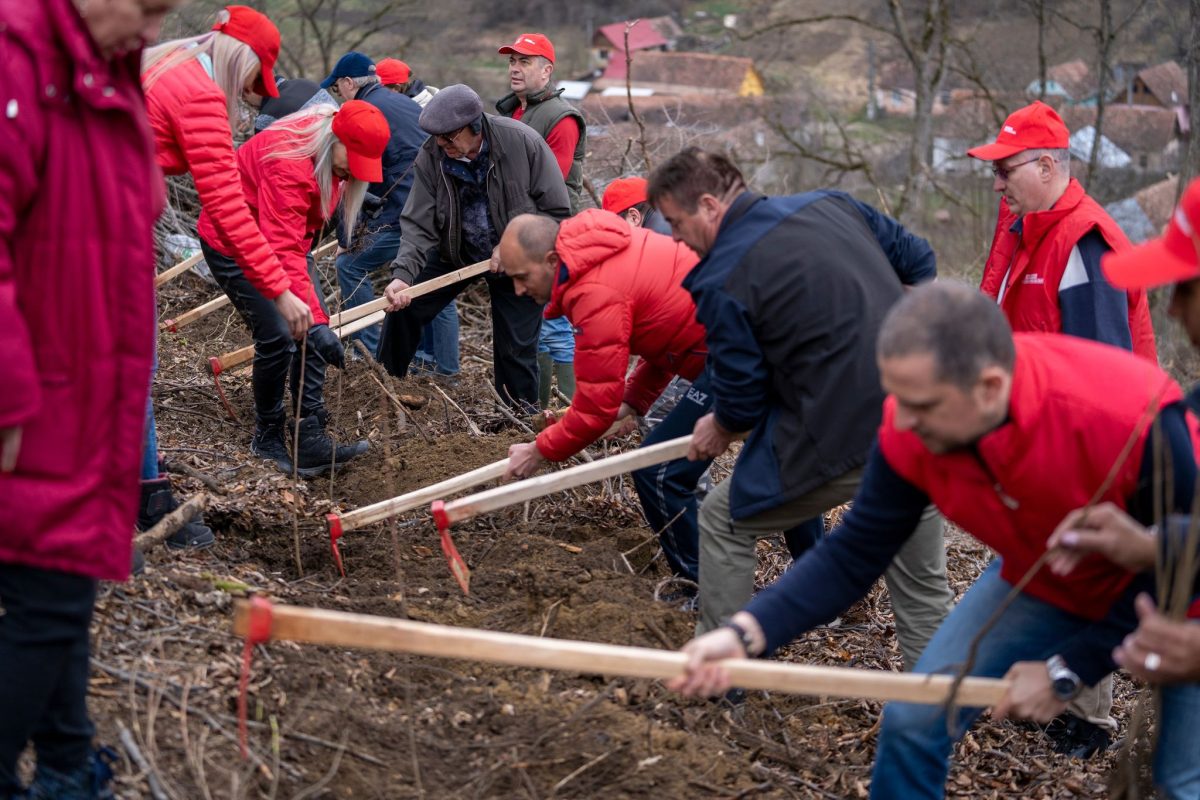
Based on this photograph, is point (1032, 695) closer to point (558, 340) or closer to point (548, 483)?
point (548, 483)

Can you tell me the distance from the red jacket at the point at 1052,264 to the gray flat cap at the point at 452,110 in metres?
2.84

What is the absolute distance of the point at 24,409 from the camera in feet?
7.46

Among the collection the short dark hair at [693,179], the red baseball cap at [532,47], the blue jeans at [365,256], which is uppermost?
the short dark hair at [693,179]

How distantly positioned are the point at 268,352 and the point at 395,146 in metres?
2.41

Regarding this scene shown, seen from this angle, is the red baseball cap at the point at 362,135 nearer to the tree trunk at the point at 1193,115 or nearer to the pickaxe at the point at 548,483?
the pickaxe at the point at 548,483

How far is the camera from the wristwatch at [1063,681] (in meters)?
2.73

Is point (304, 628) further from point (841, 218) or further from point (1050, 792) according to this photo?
point (1050, 792)

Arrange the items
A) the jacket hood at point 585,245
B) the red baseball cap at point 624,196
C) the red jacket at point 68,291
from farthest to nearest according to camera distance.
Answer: the red baseball cap at point 624,196 → the jacket hood at point 585,245 → the red jacket at point 68,291

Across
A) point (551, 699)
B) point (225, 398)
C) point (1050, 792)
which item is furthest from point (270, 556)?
point (1050, 792)

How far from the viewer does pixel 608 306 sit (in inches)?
169

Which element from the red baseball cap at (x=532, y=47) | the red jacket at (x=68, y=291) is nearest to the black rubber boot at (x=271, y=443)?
the red baseball cap at (x=532, y=47)

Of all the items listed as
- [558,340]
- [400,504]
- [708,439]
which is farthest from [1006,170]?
[558,340]

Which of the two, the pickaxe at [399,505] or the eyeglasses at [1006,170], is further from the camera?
the pickaxe at [399,505]

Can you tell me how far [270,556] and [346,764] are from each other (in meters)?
1.83
